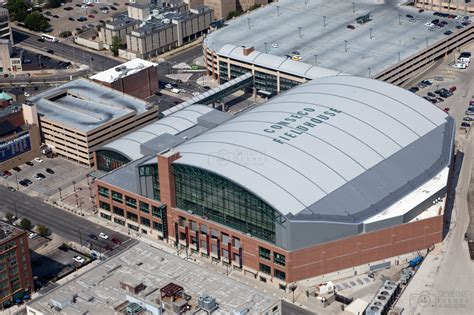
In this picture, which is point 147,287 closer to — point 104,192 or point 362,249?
point 362,249

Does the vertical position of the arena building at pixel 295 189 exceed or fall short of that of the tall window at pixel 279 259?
it exceeds it

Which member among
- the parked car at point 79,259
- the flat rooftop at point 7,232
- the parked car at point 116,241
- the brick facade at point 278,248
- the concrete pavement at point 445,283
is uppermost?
the flat rooftop at point 7,232

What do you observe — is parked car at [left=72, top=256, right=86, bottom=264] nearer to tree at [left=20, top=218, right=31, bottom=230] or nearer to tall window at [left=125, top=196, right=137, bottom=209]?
tree at [left=20, top=218, right=31, bottom=230]

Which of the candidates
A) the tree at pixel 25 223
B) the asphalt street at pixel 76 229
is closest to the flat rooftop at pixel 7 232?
the tree at pixel 25 223

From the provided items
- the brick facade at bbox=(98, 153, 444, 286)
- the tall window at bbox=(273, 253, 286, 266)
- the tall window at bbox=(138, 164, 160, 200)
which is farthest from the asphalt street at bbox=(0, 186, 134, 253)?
the tall window at bbox=(273, 253, 286, 266)

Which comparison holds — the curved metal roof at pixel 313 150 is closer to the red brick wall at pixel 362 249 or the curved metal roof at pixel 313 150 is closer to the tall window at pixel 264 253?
the red brick wall at pixel 362 249

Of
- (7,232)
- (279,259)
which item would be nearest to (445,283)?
(279,259)
